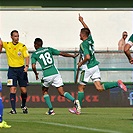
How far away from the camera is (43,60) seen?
16359 millimetres

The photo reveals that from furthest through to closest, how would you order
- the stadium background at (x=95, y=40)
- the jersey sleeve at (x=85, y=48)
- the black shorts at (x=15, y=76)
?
the stadium background at (x=95, y=40) < the black shorts at (x=15, y=76) < the jersey sleeve at (x=85, y=48)

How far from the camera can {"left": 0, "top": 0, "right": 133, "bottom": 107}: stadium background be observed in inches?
848

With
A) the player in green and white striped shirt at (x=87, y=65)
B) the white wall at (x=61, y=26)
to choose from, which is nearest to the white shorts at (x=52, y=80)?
the player in green and white striped shirt at (x=87, y=65)

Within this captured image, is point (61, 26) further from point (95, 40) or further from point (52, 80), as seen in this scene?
point (52, 80)

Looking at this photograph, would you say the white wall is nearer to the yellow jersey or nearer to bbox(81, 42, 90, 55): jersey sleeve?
the yellow jersey

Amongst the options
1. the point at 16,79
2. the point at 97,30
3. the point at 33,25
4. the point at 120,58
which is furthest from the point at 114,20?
the point at 16,79

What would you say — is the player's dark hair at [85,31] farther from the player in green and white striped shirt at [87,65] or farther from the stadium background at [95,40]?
the stadium background at [95,40]

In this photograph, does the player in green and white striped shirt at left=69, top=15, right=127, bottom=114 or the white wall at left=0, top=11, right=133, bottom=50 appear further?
the white wall at left=0, top=11, right=133, bottom=50

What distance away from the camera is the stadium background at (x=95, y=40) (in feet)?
70.7


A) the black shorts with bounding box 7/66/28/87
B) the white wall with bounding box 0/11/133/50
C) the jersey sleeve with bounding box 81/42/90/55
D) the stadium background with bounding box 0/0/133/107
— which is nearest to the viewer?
the jersey sleeve with bounding box 81/42/90/55

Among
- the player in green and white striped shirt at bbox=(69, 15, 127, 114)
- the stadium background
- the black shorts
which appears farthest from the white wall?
Result: the player in green and white striped shirt at bbox=(69, 15, 127, 114)

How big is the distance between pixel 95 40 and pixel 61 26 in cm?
160

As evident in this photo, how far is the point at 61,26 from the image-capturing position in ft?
106

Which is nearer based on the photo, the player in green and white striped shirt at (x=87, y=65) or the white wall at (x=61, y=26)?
the player in green and white striped shirt at (x=87, y=65)
